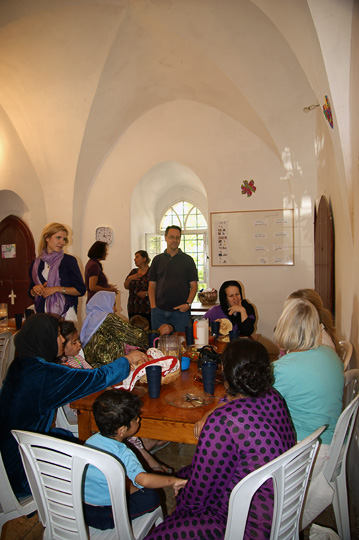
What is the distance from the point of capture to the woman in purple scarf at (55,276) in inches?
124

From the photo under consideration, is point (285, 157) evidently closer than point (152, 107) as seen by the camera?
Yes

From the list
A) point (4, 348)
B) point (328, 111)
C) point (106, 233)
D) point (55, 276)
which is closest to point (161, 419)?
point (4, 348)

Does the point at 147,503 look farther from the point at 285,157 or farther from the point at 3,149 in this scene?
the point at 3,149

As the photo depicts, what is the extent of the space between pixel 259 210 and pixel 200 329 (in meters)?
2.92

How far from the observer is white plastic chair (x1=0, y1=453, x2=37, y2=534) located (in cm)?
151

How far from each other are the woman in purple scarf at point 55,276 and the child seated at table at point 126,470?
5.88ft

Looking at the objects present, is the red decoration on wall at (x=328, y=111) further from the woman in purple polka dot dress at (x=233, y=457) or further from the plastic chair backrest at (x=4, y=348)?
the plastic chair backrest at (x=4, y=348)

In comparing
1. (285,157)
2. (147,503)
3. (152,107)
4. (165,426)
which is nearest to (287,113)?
(285,157)

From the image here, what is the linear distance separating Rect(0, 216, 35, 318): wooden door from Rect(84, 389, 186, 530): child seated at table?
5.06m

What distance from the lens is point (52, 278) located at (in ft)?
10.4

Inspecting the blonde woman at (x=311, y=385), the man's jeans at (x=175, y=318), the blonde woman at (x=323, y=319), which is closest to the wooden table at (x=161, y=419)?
the blonde woman at (x=311, y=385)

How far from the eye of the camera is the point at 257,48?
3.62 metres

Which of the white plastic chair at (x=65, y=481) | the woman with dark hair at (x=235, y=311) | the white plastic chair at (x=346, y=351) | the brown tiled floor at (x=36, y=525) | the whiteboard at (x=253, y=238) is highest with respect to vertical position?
the whiteboard at (x=253, y=238)

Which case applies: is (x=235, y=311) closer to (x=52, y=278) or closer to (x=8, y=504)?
(x=52, y=278)
